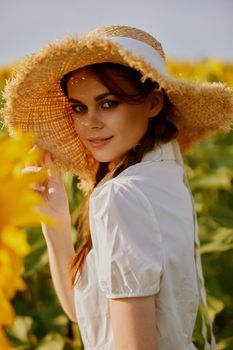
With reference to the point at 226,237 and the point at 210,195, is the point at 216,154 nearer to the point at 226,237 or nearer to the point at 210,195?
the point at 210,195

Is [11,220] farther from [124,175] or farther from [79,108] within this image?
[79,108]

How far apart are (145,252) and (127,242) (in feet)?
0.14

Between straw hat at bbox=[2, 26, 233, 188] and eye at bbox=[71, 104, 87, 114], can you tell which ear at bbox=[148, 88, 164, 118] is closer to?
straw hat at bbox=[2, 26, 233, 188]

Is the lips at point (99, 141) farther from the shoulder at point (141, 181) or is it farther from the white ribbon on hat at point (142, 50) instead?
the white ribbon on hat at point (142, 50)

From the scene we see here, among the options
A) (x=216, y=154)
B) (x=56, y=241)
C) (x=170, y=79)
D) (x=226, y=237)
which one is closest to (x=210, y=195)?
(x=216, y=154)

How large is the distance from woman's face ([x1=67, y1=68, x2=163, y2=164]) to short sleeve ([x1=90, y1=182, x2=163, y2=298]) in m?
0.16

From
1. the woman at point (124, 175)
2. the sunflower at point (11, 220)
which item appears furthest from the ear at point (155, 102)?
the sunflower at point (11, 220)

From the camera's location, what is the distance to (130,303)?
53.4 inches

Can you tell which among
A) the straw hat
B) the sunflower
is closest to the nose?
the straw hat

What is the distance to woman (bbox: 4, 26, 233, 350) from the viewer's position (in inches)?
53.6

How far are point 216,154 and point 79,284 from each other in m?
2.19

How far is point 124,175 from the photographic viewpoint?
1.47 m

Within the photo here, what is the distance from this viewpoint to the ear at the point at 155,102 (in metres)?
1.61

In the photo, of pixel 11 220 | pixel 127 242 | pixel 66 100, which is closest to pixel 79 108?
pixel 66 100
